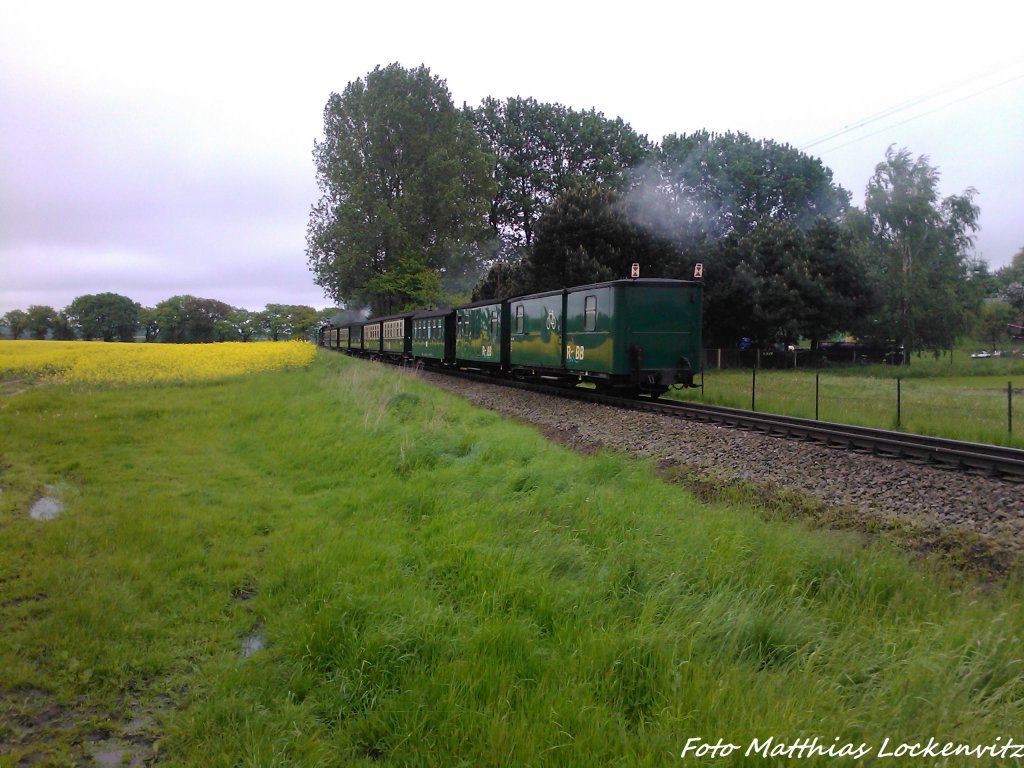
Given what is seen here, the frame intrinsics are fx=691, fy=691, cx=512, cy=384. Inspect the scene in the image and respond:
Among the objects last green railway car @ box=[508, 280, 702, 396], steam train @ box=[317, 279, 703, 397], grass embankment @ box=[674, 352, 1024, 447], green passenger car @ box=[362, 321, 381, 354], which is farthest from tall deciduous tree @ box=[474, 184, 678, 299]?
last green railway car @ box=[508, 280, 702, 396]

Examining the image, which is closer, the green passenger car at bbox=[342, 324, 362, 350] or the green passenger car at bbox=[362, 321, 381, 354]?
the green passenger car at bbox=[362, 321, 381, 354]

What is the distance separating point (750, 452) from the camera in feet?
30.6

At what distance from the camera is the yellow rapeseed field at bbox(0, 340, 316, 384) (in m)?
20.3

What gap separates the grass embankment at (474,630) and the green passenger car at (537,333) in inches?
383

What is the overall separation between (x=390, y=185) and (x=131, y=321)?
1829cm

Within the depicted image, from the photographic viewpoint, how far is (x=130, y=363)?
2339 cm

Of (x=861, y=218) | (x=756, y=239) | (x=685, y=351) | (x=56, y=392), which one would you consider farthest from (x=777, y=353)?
(x=56, y=392)

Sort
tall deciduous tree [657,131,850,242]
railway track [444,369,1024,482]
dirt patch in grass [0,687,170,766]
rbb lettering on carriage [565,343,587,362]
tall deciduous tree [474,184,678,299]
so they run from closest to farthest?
dirt patch in grass [0,687,170,766] < railway track [444,369,1024,482] < rbb lettering on carriage [565,343,587,362] < tall deciduous tree [474,184,678,299] < tall deciduous tree [657,131,850,242]

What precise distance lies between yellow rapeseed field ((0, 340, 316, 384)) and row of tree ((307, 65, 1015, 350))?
1119cm

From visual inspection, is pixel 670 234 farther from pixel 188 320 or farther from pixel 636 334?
pixel 188 320

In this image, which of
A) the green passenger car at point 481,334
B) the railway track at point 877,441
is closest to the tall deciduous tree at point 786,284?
the green passenger car at point 481,334

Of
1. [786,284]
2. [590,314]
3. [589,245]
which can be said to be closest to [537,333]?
[590,314]

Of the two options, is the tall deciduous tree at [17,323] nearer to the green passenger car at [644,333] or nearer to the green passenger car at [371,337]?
the green passenger car at [371,337]

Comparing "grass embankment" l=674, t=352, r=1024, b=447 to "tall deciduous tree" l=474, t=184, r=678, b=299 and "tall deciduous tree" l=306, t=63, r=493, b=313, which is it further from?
"tall deciduous tree" l=306, t=63, r=493, b=313
